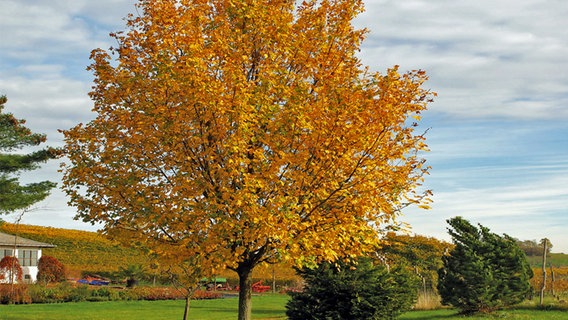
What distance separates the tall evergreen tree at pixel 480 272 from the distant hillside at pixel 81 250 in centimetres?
4242

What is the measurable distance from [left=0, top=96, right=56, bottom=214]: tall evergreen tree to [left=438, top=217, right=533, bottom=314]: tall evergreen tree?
Result: 24529 millimetres

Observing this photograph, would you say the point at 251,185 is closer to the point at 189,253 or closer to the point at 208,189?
the point at 208,189

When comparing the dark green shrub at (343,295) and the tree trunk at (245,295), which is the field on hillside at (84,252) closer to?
the dark green shrub at (343,295)

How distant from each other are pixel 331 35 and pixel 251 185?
412 centimetres

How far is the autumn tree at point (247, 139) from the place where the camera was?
38.3 ft

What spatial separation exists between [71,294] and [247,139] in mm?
27267

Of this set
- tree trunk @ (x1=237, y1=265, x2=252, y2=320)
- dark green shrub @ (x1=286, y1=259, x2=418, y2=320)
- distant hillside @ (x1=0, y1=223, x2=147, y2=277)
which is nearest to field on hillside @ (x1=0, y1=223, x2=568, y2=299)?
distant hillside @ (x1=0, y1=223, x2=147, y2=277)

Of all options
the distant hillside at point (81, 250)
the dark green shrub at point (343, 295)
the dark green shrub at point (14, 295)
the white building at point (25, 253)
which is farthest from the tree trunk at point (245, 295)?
the distant hillside at point (81, 250)

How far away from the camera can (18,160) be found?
116 ft

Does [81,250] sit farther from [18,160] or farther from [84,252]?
[18,160]

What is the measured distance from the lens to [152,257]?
1398 cm

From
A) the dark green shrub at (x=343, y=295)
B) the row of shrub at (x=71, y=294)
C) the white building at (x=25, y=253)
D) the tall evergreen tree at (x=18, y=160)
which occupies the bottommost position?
the row of shrub at (x=71, y=294)

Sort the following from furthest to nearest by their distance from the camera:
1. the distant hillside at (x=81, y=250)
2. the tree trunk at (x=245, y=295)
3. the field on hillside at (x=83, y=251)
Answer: the distant hillside at (x=81, y=250), the field on hillside at (x=83, y=251), the tree trunk at (x=245, y=295)

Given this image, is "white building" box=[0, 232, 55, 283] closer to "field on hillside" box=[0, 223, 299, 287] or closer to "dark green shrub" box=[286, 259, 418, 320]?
"field on hillside" box=[0, 223, 299, 287]
